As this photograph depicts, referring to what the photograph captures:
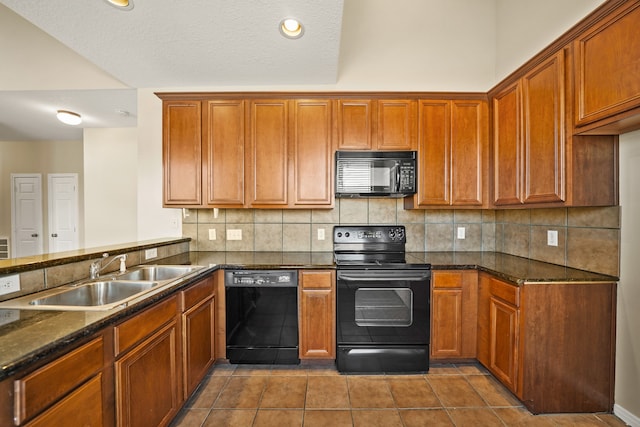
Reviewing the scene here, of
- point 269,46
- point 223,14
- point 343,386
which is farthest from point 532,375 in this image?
point 223,14

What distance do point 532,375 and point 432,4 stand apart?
331 cm

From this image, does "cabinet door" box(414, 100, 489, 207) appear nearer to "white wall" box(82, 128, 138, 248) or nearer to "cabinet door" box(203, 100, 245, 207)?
"cabinet door" box(203, 100, 245, 207)

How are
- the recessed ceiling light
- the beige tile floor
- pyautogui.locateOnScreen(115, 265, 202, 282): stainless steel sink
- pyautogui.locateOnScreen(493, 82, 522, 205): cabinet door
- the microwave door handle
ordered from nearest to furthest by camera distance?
1. the recessed ceiling light
2. the beige tile floor
3. pyautogui.locateOnScreen(115, 265, 202, 282): stainless steel sink
4. pyautogui.locateOnScreen(493, 82, 522, 205): cabinet door
5. the microwave door handle

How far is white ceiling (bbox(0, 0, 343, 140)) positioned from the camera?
176cm

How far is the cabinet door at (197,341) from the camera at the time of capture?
1869 millimetres

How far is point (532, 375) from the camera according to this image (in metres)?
1.85

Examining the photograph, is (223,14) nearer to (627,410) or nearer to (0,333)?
(0,333)

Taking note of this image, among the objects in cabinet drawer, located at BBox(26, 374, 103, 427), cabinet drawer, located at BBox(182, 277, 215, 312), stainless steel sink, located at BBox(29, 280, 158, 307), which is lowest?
cabinet drawer, located at BBox(26, 374, 103, 427)

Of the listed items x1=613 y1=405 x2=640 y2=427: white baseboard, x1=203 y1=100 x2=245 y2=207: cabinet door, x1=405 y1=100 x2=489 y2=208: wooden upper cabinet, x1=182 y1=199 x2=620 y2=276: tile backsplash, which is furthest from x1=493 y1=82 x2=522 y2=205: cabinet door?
x1=203 y1=100 x2=245 y2=207: cabinet door

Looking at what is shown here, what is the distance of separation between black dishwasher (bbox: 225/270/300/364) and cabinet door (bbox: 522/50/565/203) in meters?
1.90

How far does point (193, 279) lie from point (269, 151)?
129cm

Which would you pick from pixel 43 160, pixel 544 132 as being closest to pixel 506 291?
pixel 544 132

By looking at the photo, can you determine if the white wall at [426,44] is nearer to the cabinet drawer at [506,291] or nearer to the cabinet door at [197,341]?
the cabinet drawer at [506,291]

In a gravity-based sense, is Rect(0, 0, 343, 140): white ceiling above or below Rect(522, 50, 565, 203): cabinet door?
above
